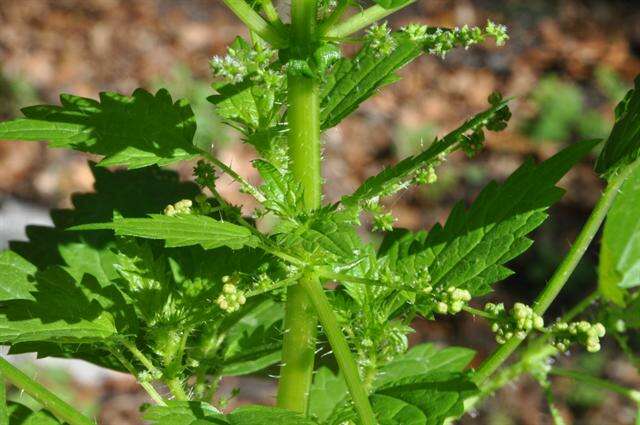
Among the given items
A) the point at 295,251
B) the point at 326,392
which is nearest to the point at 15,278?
the point at 295,251

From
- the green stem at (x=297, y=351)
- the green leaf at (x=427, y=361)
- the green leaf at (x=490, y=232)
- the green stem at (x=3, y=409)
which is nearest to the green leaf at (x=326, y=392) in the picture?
the green leaf at (x=427, y=361)

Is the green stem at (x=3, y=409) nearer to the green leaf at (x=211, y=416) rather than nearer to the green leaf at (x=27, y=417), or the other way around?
the green leaf at (x=211, y=416)

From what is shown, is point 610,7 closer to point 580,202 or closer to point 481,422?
point 580,202

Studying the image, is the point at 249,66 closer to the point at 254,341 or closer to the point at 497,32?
the point at 497,32

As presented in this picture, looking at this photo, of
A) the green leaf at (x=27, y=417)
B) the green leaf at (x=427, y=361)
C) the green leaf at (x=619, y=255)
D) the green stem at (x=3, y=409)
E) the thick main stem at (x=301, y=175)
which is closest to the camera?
the green leaf at (x=619, y=255)

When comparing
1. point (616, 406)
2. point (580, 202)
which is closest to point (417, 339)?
point (616, 406)

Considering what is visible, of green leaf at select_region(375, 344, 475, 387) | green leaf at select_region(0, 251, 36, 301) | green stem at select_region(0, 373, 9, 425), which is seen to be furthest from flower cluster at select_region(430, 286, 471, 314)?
green leaf at select_region(0, 251, 36, 301)

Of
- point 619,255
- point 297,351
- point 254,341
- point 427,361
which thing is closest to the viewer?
point 619,255
